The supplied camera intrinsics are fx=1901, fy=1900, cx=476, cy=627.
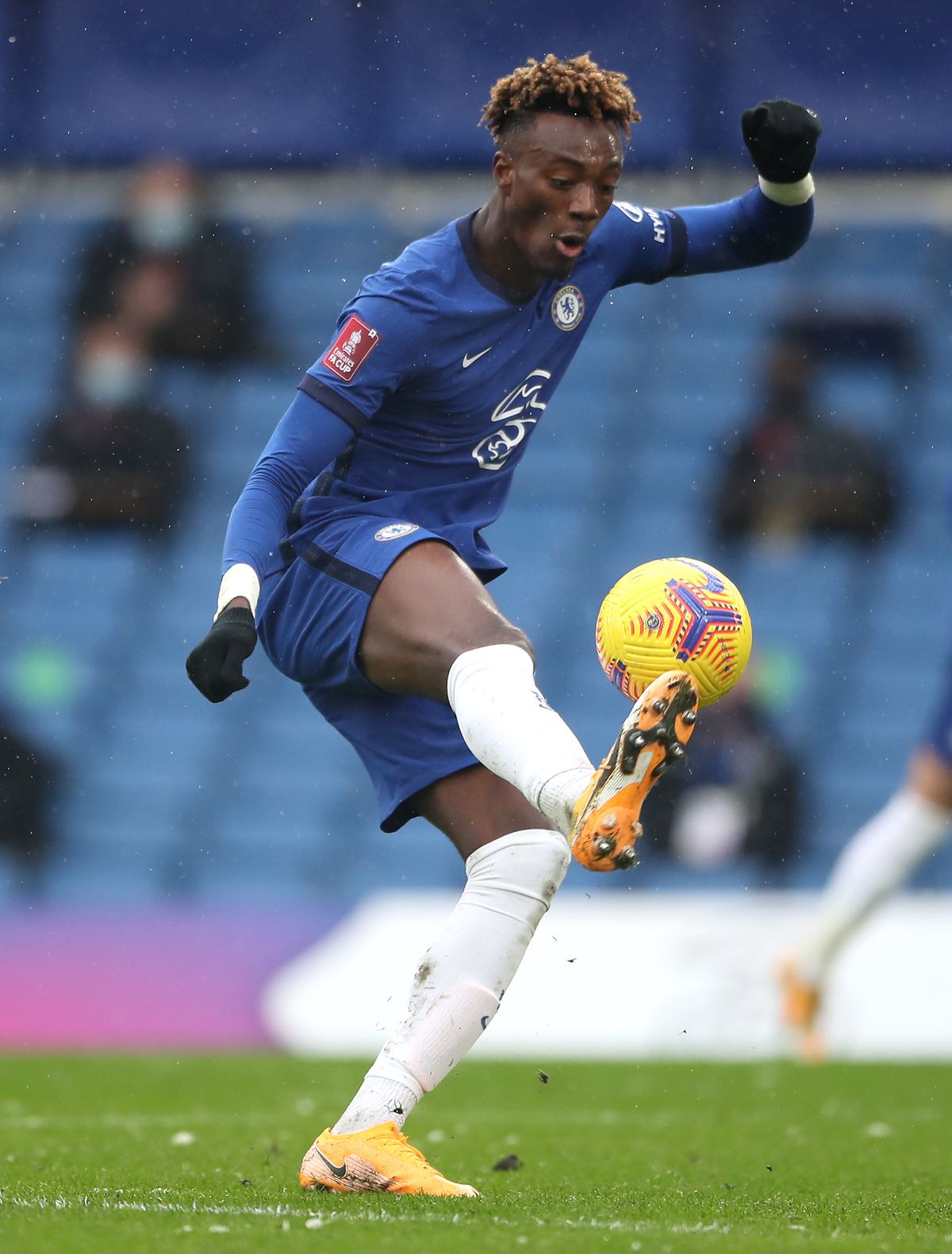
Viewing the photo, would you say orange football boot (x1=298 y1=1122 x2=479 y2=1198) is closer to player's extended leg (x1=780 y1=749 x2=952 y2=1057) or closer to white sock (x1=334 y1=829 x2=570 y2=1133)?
white sock (x1=334 y1=829 x2=570 y2=1133)

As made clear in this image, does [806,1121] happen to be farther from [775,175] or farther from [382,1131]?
[775,175]

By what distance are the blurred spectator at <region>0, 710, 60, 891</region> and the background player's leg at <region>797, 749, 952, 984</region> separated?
243 inches

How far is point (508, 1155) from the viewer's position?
4.83m

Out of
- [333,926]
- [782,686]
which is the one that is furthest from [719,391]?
[333,926]

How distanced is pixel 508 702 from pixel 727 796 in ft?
23.2

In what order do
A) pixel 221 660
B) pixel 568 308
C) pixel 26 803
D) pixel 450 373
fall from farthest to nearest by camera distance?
pixel 26 803, pixel 568 308, pixel 450 373, pixel 221 660

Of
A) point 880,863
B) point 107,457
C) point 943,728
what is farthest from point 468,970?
point 107,457

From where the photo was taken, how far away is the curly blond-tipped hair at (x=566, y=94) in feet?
12.8

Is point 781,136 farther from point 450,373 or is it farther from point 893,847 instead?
point 893,847

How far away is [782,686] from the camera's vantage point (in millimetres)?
12492

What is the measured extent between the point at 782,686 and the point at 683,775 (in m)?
2.30

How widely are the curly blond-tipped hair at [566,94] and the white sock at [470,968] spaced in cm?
148

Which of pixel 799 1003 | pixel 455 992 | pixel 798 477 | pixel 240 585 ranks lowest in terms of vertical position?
pixel 799 1003

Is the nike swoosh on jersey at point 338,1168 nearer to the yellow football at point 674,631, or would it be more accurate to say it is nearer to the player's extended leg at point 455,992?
the player's extended leg at point 455,992
